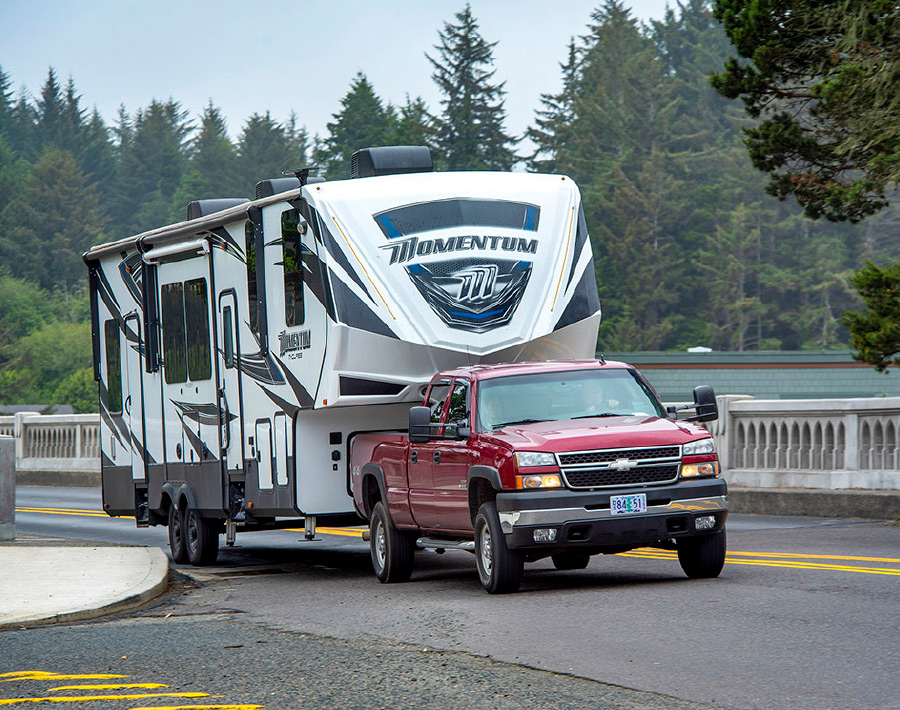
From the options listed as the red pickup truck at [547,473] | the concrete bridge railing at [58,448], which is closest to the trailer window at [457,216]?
the red pickup truck at [547,473]

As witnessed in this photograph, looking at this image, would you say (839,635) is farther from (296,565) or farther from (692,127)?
(692,127)

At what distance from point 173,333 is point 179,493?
1.93 m

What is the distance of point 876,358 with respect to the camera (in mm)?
17750

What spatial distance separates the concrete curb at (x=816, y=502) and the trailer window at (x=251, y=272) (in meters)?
8.50

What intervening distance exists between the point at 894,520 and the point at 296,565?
755 centimetres

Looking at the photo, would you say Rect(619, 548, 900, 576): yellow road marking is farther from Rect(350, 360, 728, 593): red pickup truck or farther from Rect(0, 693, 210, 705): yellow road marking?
Rect(0, 693, 210, 705): yellow road marking

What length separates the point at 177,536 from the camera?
1797 cm

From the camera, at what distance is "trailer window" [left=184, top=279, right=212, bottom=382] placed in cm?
1720

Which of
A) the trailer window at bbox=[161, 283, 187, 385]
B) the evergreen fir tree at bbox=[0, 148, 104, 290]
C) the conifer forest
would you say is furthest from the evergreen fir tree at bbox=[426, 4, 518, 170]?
the trailer window at bbox=[161, 283, 187, 385]

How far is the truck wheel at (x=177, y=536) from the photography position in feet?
58.3

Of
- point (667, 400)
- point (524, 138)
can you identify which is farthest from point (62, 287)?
point (667, 400)

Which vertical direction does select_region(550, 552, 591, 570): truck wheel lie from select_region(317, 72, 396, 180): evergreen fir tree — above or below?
below

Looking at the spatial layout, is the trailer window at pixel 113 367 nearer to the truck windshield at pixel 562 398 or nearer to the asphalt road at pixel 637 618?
the asphalt road at pixel 637 618

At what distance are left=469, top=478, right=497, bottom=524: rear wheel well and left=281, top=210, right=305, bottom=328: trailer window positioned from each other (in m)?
3.34
